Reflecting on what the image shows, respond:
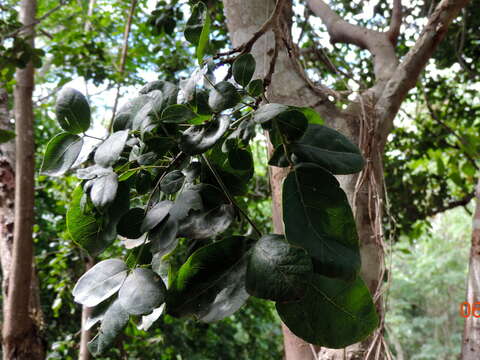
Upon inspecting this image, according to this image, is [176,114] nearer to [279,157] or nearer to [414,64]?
[279,157]

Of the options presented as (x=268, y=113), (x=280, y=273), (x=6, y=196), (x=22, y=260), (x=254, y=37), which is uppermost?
(x=254, y=37)

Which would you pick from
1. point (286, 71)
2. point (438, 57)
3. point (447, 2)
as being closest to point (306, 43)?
point (438, 57)

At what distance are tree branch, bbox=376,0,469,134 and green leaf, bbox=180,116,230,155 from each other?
0.66 meters

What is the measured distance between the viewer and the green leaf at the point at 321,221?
307mm

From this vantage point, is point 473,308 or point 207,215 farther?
point 473,308

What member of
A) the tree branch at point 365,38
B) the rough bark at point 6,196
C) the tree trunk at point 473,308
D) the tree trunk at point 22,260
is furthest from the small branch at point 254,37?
the rough bark at point 6,196

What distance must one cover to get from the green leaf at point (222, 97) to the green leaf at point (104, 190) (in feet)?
0.34

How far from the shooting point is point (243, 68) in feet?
1.38

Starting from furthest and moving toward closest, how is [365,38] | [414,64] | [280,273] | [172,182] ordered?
[365,38], [414,64], [172,182], [280,273]

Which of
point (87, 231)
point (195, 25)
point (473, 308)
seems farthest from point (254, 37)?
point (473, 308)

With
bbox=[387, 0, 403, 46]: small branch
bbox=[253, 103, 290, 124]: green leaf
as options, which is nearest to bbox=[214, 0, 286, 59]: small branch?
bbox=[253, 103, 290, 124]: green leaf

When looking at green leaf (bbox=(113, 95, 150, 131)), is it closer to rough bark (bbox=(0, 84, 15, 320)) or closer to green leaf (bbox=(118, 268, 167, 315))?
green leaf (bbox=(118, 268, 167, 315))

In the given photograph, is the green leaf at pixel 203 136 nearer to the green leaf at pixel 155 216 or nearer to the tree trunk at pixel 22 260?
the green leaf at pixel 155 216

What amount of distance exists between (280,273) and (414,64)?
33.4 inches
